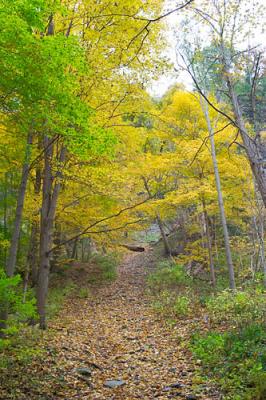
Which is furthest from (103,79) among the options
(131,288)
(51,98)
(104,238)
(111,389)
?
(131,288)

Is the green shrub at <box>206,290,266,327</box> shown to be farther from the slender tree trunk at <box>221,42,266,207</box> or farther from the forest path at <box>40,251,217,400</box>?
the slender tree trunk at <box>221,42,266,207</box>

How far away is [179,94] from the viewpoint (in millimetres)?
15133

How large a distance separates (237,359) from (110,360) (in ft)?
8.75

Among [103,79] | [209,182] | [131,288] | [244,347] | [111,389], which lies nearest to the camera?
[111,389]

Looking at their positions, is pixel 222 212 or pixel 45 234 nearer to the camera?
pixel 45 234

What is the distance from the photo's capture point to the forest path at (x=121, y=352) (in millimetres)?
5645

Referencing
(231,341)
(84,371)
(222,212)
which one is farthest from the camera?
(222,212)

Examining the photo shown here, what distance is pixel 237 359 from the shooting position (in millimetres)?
6020

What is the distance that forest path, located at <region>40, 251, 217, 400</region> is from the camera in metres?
5.64

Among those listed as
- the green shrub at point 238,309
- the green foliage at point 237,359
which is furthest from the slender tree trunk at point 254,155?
the green shrub at point 238,309

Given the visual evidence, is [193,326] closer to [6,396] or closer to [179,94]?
[6,396]

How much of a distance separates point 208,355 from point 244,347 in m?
0.79

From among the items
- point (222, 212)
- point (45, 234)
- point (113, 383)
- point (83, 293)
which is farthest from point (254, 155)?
point (83, 293)

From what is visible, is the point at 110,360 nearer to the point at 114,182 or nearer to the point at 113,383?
the point at 113,383
